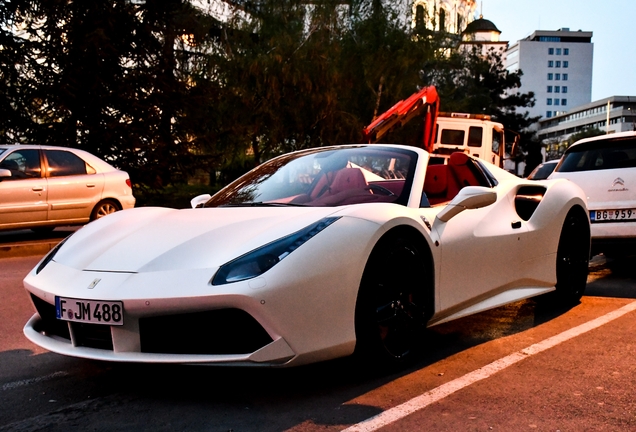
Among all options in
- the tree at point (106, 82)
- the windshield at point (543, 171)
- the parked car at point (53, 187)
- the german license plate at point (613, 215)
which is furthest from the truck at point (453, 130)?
the german license plate at point (613, 215)

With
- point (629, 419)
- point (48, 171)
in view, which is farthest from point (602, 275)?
point (48, 171)

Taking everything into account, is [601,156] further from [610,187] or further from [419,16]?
[419,16]

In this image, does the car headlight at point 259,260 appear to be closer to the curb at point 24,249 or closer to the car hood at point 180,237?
the car hood at point 180,237

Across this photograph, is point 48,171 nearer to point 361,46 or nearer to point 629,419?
point 629,419

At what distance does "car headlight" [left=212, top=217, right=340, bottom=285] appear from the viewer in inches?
133

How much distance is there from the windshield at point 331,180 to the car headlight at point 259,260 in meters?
0.77

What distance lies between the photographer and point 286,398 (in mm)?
3623

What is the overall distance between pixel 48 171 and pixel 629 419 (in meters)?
10.2

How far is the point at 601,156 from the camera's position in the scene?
844cm

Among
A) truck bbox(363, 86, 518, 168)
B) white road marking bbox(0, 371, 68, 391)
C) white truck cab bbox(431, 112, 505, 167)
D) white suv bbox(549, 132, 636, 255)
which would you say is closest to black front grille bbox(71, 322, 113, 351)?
white road marking bbox(0, 371, 68, 391)

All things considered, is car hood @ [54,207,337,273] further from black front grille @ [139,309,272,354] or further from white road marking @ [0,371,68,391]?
white road marking @ [0,371,68,391]

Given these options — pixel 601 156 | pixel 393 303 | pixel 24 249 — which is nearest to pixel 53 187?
pixel 24 249

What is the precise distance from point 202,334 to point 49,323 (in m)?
0.95

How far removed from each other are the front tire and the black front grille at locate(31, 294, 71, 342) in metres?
1.46
